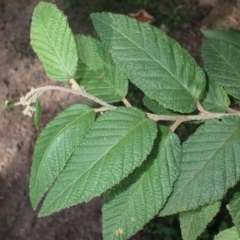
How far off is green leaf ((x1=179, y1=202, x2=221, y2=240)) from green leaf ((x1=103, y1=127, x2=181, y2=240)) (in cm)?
29

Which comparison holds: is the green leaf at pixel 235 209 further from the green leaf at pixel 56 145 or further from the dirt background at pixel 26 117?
the dirt background at pixel 26 117

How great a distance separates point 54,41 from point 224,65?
45cm

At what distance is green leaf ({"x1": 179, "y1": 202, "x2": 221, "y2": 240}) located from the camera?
1331 millimetres

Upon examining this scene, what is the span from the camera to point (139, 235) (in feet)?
9.82

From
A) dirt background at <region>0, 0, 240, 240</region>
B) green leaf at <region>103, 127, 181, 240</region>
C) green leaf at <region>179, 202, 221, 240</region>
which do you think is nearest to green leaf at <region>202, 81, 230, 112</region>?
green leaf at <region>103, 127, 181, 240</region>

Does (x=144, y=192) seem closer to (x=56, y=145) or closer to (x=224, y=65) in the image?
(x=56, y=145)

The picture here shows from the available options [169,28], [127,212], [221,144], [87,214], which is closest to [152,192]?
[127,212]

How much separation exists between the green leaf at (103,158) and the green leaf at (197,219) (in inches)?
15.9

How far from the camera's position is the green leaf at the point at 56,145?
3.41 feet

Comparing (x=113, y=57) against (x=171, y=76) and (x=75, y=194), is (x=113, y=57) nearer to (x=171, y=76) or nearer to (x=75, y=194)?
(x=171, y=76)

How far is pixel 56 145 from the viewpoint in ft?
3.44

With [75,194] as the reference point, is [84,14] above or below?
below

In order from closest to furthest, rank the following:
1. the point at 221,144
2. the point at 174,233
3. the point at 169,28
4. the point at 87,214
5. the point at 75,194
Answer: the point at 75,194
the point at 221,144
the point at 174,233
the point at 87,214
the point at 169,28

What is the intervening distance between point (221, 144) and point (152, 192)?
206 millimetres
